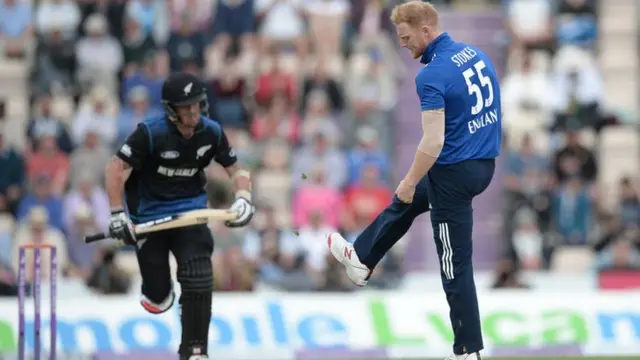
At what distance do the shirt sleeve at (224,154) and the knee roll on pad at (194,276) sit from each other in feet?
2.60

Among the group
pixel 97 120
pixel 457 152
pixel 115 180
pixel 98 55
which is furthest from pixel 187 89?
pixel 98 55

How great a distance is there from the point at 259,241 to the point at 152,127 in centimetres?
655

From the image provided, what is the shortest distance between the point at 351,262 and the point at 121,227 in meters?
1.70

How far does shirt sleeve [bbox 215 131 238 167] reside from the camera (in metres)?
10.8

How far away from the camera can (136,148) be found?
34.3 feet

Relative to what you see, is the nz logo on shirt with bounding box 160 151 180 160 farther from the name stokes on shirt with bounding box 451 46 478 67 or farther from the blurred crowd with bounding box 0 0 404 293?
the blurred crowd with bounding box 0 0 404 293

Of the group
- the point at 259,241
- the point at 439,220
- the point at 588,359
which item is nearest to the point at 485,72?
the point at 439,220

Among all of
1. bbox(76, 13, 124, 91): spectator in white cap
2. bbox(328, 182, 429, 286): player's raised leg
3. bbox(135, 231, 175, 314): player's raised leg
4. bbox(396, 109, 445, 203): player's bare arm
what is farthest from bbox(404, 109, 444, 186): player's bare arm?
bbox(76, 13, 124, 91): spectator in white cap

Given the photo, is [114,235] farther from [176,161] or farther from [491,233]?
[491,233]

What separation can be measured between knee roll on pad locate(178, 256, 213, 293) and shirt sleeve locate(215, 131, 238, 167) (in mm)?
794

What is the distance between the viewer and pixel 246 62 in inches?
764

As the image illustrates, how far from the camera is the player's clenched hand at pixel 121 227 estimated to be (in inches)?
410

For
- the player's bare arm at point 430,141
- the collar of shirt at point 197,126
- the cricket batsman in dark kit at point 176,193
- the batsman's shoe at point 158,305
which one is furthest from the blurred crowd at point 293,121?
the player's bare arm at point 430,141

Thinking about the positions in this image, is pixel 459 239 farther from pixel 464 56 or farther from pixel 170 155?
pixel 170 155
